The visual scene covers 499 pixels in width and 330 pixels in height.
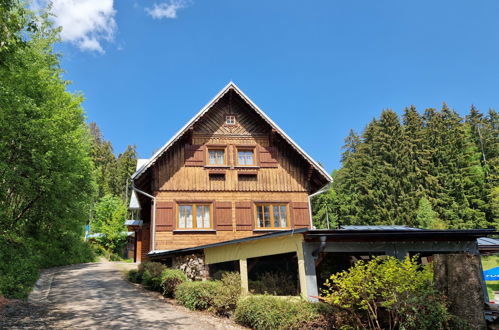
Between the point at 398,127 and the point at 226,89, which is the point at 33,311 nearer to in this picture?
the point at 226,89

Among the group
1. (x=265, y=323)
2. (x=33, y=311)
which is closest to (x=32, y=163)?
(x=33, y=311)

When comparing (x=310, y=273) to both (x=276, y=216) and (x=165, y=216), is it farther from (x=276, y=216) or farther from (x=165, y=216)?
(x=165, y=216)

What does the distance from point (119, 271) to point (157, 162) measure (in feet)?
25.6

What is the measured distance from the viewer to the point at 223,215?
20.2m

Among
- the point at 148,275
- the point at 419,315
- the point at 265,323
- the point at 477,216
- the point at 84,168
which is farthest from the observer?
the point at 477,216

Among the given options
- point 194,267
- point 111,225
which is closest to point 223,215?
point 194,267

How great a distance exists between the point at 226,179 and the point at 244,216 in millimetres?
2326

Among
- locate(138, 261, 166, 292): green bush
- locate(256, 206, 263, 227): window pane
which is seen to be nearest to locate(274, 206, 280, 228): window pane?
locate(256, 206, 263, 227): window pane

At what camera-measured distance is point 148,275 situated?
1708 centimetres

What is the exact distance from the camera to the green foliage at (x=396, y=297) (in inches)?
315

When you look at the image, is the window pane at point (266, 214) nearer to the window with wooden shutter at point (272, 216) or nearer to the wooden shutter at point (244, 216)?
the window with wooden shutter at point (272, 216)

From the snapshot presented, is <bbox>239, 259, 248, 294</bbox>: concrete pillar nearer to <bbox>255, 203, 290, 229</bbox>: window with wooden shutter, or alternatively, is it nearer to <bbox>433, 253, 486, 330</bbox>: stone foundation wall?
<bbox>255, 203, 290, 229</bbox>: window with wooden shutter

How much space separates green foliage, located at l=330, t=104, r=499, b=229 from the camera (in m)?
45.0

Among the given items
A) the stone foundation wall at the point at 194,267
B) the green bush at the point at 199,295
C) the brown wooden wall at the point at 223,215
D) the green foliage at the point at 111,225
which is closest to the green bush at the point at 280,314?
the green bush at the point at 199,295
